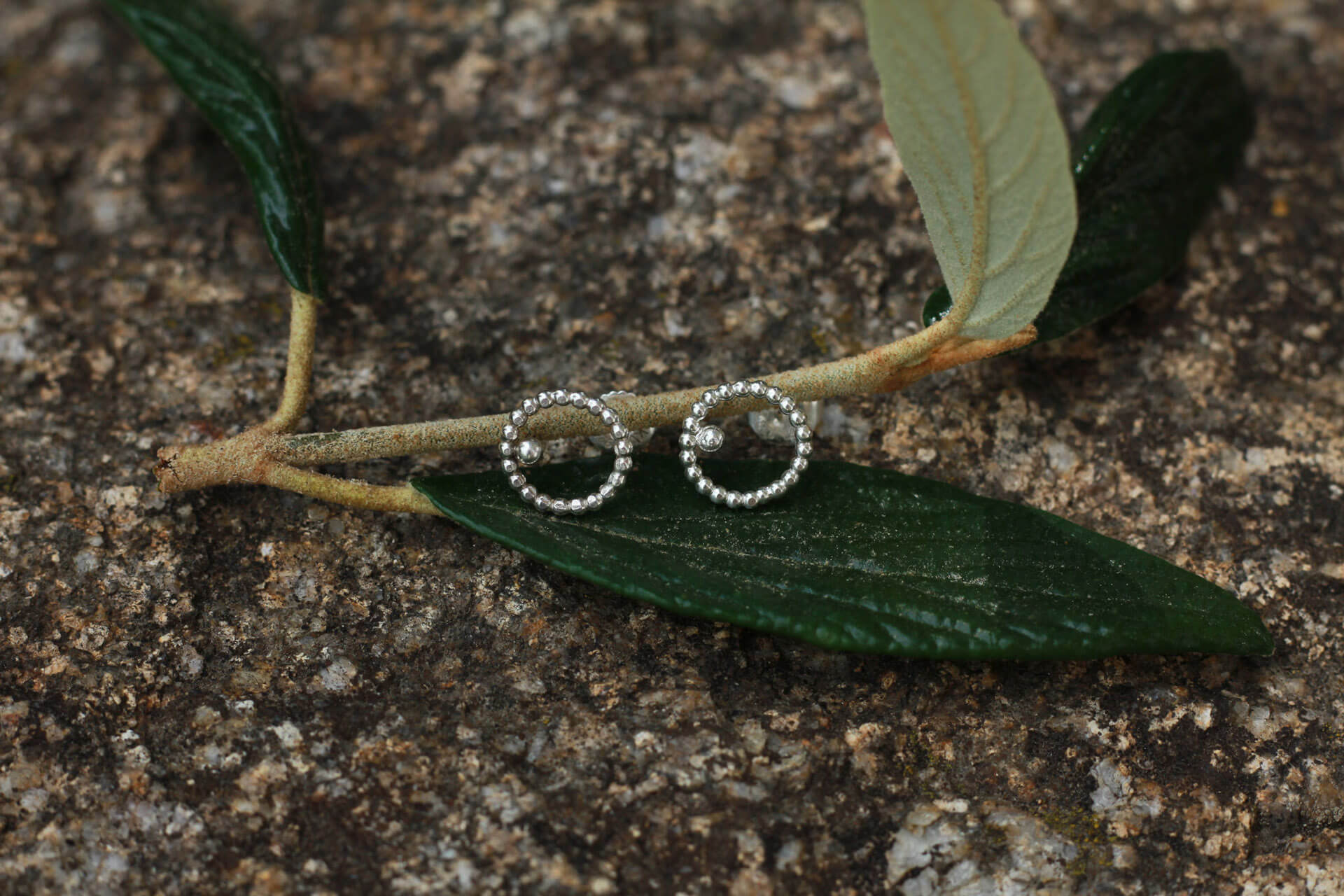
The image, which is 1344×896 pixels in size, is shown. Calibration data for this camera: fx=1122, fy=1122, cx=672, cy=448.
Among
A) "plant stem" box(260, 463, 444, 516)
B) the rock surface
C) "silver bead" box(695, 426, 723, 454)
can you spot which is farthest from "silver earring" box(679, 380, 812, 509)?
"plant stem" box(260, 463, 444, 516)

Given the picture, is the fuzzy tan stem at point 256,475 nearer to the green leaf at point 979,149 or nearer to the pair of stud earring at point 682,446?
the pair of stud earring at point 682,446

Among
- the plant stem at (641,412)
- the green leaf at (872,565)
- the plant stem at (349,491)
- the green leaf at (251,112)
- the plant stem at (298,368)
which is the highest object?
the green leaf at (251,112)

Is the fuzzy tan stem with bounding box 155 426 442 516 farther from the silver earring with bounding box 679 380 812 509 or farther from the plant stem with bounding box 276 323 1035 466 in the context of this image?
the silver earring with bounding box 679 380 812 509

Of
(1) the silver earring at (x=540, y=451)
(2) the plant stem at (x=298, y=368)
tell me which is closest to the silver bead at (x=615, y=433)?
(1) the silver earring at (x=540, y=451)

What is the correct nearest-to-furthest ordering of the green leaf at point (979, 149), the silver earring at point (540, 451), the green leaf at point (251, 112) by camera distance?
the green leaf at point (979, 149)
the silver earring at point (540, 451)
the green leaf at point (251, 112)

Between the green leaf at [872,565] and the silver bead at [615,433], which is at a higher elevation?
the silver bead at [615,433]
